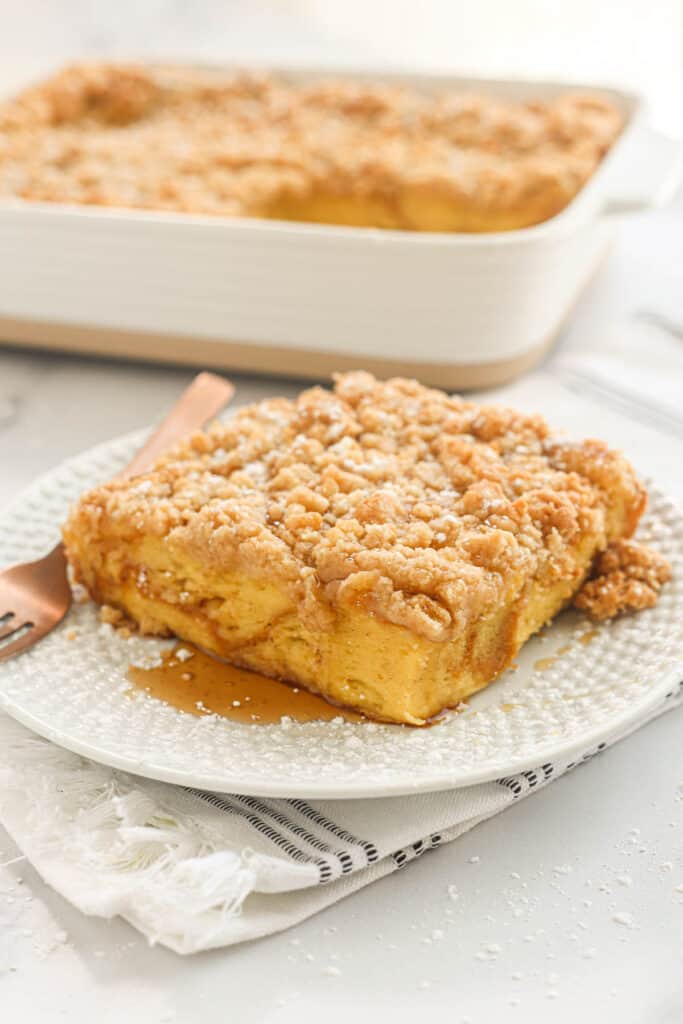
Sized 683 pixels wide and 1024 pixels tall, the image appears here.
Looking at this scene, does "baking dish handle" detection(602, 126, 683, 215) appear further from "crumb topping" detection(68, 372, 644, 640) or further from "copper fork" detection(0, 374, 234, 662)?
"copper fork" detection(0, 374, 234, 662)

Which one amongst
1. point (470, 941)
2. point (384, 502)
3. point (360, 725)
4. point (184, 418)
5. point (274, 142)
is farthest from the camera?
point (274, 142)

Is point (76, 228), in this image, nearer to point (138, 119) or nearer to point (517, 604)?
point (138, 119)

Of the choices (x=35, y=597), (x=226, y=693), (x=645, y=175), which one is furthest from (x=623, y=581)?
(x=645, y=175)

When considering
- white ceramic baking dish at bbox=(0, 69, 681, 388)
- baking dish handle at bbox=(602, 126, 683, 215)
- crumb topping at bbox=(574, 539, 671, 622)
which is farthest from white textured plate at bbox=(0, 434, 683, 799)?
baking dish handle at bbox=(602, 126, 683, 215)

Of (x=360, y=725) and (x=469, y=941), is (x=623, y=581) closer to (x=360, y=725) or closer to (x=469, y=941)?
(x=360, y=725)

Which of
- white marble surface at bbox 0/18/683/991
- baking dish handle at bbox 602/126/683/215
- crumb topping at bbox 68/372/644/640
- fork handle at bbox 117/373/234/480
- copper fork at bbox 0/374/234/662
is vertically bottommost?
copper fork at bbox 0/374/234/662

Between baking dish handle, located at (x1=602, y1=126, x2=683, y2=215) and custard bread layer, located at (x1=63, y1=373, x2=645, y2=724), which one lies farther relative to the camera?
baking dish handle, located at (x1=602, y1=126, x2=683, y2=215)

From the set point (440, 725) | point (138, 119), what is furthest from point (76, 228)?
point (440, 725)
